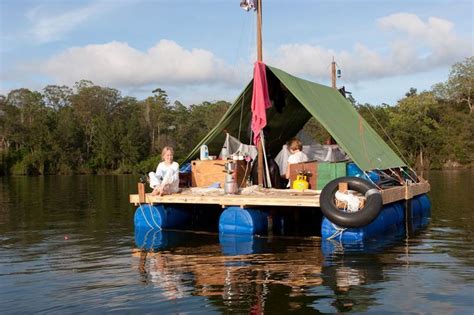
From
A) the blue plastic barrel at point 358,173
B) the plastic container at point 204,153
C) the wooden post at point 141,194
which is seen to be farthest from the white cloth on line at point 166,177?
the blue plastic barrel at point 358,173

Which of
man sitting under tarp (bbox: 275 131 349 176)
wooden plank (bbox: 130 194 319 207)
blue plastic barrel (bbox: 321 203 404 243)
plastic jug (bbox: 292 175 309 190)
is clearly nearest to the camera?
blue plastic barrel (bbox: 321 203 404 243)

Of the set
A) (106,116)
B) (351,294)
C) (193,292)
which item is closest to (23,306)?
(193,292)

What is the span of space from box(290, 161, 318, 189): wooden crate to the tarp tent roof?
3.04 ft

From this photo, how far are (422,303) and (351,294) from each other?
34.5 inches

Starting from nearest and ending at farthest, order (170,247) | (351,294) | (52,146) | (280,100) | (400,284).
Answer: (351,294)
(400,284)
(170,247)
(280,100)
(52,146)

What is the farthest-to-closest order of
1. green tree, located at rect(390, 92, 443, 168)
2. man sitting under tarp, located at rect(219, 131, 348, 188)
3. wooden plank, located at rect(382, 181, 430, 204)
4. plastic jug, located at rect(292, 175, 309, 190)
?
green tree, located at rect(390, 92, 443, 168) < man sitting under tarp, located at rect(219, 131, 348, 188) < plastic jug, located at rect(292, 175, 309, 190) < wooden plank, located at rect(382, 181, 430, 204)

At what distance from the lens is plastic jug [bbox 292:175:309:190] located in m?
12.6

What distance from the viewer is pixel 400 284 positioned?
759cm

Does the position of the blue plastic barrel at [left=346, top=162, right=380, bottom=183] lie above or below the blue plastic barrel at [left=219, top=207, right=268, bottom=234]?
above

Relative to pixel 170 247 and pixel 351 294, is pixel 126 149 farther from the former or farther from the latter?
pixel 351 294

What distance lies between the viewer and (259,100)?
13.0 meters

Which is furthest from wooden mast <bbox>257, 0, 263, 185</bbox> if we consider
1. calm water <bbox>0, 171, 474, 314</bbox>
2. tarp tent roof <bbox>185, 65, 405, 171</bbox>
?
calm water <bbox>0, 171, 474, 314</bbox>

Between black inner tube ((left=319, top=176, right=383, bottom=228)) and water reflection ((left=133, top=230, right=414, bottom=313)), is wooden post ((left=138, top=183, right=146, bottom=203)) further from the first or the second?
black inner tube ((left=319, top=176, right=383, bottom=228))

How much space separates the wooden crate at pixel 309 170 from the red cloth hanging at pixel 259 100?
109 cm
